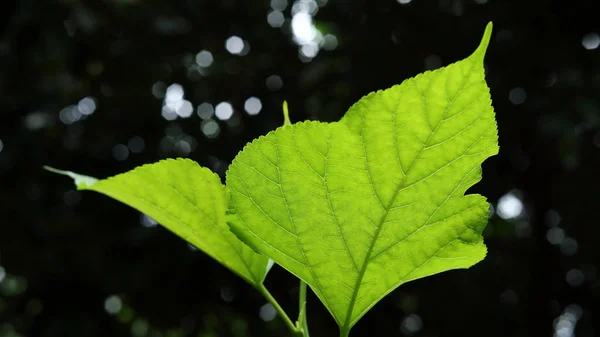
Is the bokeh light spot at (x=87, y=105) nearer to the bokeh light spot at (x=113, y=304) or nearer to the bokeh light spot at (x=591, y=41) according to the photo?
the bokeh light spot at (x=113, y=304)

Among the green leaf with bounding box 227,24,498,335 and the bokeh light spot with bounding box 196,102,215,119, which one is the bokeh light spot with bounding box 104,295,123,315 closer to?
the bokeh light spot with bounding box 196,102,215,119

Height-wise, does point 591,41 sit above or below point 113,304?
above

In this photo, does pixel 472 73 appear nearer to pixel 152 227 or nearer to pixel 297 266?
pixel 297 266

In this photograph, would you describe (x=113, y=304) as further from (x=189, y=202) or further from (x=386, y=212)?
(x=386, y=212)

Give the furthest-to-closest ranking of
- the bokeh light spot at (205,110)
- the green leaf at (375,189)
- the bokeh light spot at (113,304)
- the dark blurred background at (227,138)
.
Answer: the bokeh light spot at (205,110), the bokeh light spot at (113,304), the dark blurred background at (227,138), the green leaf at (375,189)

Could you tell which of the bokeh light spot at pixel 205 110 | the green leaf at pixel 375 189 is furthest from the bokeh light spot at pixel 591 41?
the green leaf at pixel 375 189

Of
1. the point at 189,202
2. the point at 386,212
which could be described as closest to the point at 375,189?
the point at 386,212
